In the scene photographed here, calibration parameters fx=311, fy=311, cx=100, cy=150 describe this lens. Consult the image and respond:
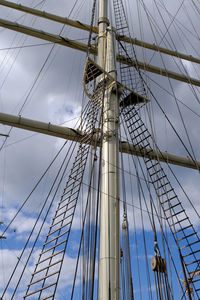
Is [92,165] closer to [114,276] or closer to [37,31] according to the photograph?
[114,276]

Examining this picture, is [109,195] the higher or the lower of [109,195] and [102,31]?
the lower

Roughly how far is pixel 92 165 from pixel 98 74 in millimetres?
2839

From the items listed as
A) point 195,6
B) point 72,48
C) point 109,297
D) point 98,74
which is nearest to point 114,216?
point 109,297

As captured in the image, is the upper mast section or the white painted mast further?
the upper mast section

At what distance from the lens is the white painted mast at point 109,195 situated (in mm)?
5353

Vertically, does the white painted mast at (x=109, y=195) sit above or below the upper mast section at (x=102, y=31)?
below

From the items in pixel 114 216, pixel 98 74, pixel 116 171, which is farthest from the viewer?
pixel 98 74

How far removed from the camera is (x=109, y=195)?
6340 mm

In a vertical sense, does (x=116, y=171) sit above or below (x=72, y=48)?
below

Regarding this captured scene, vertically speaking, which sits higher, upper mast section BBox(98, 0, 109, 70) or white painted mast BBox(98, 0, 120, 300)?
upper mast section BBox(98, 0, 109, 70)

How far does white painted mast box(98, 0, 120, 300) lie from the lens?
535cm

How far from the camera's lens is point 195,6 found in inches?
330

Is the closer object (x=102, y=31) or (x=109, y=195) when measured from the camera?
(x=109, y=195)

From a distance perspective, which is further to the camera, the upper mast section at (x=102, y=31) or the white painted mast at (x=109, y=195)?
the upper mast section at (x=102, y=31)
